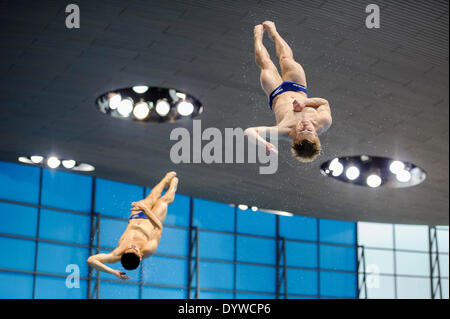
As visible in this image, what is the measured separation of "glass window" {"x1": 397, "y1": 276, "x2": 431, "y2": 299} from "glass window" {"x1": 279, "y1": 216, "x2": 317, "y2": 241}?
4756 mm

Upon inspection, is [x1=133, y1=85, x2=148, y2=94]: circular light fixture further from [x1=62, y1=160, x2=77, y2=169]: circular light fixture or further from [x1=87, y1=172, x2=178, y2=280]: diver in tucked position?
[x1=62, y1=160, x2=77, y2=169]: circular light fixture

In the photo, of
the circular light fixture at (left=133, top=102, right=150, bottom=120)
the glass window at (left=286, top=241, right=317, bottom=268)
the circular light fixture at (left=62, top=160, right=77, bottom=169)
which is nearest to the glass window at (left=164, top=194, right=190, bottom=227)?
the circular light fixture at (left=62, top=160, right=77, bottom=169)

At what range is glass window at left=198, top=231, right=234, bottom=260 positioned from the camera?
92.2ft

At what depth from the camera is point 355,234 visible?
32594 mm

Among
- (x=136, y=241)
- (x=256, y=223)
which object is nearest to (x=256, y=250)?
(x=256, y=223)

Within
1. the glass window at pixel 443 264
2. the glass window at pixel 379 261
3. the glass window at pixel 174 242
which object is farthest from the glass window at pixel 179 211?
the glass window at pixel 443 264

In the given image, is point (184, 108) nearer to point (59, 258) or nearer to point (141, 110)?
point (141, 110)

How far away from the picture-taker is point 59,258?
79.5ft

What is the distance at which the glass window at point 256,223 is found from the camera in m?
29.6

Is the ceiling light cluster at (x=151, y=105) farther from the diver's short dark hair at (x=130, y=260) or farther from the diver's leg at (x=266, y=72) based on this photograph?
the diver's leg at (x=266, y=72)

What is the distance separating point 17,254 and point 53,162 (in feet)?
10.7

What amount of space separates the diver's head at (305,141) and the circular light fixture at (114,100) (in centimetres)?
966
